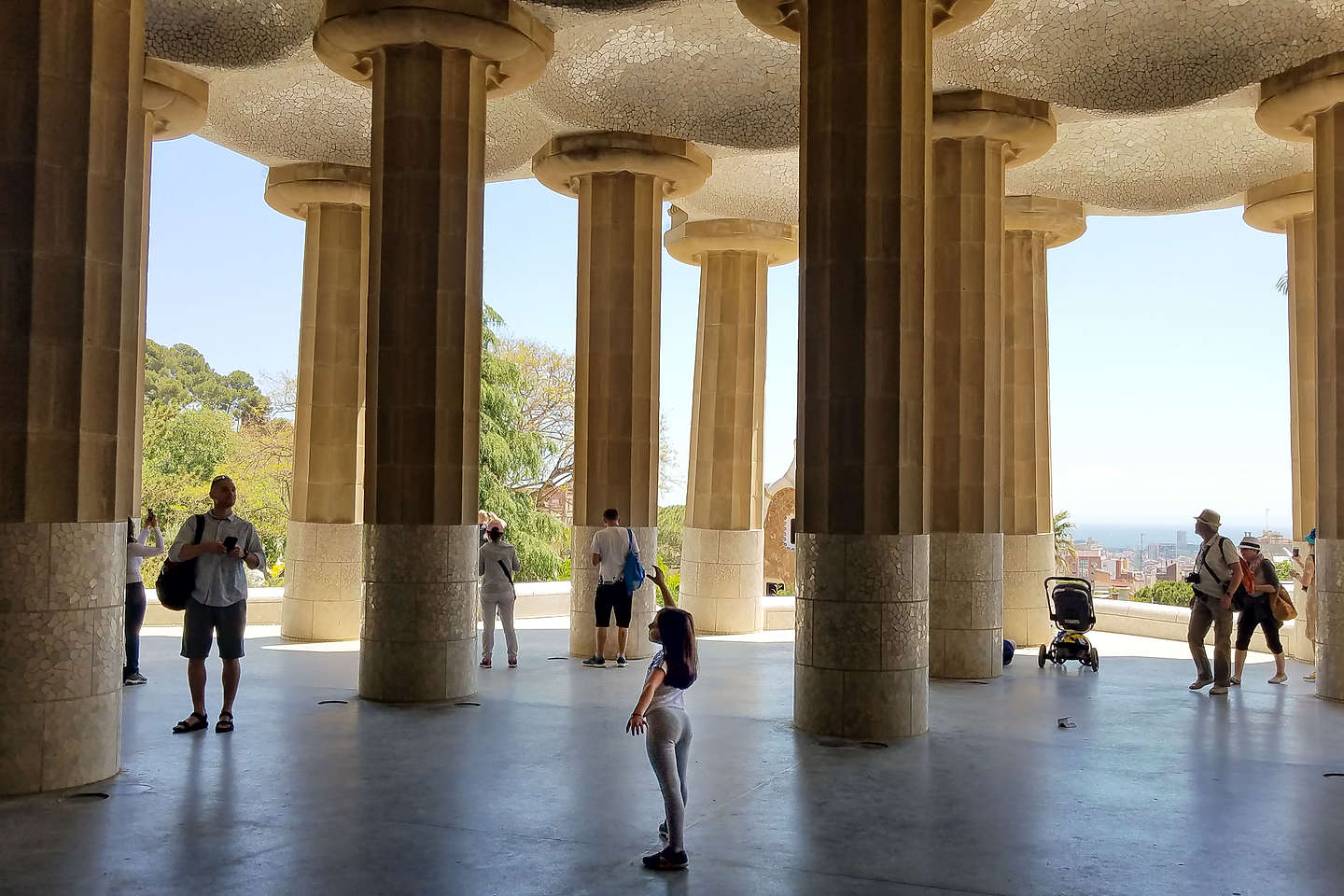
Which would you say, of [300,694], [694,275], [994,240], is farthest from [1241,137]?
[694,275]

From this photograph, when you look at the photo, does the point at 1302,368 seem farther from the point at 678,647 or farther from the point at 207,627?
the point at 207,627

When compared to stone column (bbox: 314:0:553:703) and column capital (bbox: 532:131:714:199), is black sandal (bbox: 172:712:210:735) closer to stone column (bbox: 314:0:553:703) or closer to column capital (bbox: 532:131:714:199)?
stone column (bbox: 314:0:553:703)

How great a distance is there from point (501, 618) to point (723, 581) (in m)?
6.59

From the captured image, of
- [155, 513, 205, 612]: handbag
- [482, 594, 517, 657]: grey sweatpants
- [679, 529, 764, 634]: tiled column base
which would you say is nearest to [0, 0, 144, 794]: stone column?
[155, 513, 205, 612]: handbag

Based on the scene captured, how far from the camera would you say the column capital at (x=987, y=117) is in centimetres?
1431

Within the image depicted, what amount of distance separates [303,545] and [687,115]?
322 inches

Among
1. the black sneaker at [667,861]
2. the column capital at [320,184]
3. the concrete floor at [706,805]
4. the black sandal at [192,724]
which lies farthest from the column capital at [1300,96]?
the black sandal at [192,724]

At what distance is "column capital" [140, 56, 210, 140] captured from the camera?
14273 mm

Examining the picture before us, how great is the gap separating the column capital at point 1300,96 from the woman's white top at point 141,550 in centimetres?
1276

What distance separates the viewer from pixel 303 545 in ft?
56.4

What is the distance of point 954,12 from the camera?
10.8m

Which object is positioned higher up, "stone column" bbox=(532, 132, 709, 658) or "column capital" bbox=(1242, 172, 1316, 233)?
"column capital" bbox=(1242, 172, 1316, 233)

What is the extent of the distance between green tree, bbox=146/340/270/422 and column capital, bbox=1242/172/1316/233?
141ft

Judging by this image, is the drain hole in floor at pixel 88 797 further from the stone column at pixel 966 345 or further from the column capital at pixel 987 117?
the column capital at pixel 987 117
